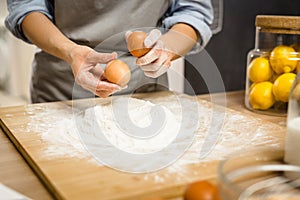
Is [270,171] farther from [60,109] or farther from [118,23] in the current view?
[118,23]

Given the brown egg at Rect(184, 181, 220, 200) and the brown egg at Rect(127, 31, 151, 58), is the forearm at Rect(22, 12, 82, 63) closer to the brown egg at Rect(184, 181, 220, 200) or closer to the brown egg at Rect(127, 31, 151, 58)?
the brown egg at Rect(127, 31, 151, 58)

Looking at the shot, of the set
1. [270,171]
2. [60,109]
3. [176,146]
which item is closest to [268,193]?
[270,171]

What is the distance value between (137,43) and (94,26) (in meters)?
0.27

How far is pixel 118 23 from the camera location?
116 centimetres

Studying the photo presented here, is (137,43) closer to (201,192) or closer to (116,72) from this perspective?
(116,72)

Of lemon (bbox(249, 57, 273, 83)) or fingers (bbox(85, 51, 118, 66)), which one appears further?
lemon (bbox(249, 57, 273, 83))

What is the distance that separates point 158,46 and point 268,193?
0.45 meters

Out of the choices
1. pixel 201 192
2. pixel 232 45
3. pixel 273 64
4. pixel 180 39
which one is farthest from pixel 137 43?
pixel 232 45

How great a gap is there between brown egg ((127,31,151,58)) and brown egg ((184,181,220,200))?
465mm

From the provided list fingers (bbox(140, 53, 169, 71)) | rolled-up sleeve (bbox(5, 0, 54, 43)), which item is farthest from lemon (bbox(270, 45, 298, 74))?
rolled-up sleeve (bbox(5, 0, 54, 43))

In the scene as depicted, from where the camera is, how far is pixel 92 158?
0.70m

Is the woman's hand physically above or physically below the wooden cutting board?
above

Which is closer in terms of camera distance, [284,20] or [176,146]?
[176,146]

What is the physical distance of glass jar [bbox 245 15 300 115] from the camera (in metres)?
0.98
